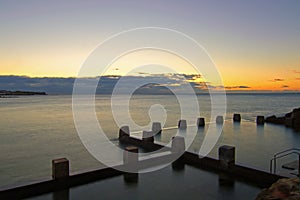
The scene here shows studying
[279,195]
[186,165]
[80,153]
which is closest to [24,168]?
[80,153]

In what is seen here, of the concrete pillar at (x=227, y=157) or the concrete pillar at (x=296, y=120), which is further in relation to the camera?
Answer: the concrete pillar at (x=296, y=120)

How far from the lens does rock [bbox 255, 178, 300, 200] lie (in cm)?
344

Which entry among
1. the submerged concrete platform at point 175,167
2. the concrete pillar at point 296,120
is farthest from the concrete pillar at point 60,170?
the concrete pillar at point 296,120

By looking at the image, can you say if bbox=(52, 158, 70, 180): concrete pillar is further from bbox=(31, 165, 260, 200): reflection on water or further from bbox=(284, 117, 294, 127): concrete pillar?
bbox=(284, 117, 294, 127): concrete pillar

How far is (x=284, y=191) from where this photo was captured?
139 inches

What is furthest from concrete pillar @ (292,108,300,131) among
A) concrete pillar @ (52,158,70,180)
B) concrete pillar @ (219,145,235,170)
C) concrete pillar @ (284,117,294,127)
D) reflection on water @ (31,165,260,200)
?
concrete pillar @ (52,158,70,180)

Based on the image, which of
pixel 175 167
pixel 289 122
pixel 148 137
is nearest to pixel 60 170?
pixel 175 167

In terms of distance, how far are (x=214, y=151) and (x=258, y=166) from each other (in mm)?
3532

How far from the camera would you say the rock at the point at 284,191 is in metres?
3.44

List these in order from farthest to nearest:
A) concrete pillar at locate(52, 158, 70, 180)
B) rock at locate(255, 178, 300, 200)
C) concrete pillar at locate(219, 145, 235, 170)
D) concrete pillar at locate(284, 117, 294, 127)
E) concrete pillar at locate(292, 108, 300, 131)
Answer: concrete pillar at locate(284, 117, 294, 127), concrete pillar at locate(292, 108, 300, 131), concrete pillar at locate(219, 145, 235, 170), concrete pillar at locate(52, 158, 70, 180), rock at locate(255, 178, 300, 200)

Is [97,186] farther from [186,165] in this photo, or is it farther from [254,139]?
[254,139]

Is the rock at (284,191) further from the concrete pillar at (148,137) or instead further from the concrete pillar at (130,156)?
the concrete pillar at (148,137)

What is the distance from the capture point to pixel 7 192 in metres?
7.68

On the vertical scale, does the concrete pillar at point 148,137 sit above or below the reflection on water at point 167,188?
above
